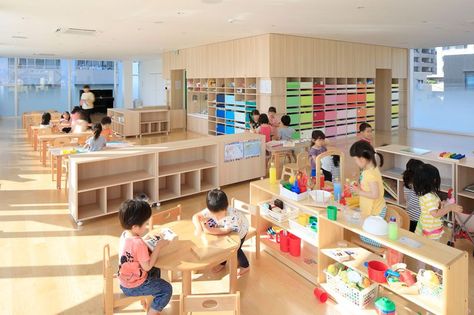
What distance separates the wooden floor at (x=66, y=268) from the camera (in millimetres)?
3055

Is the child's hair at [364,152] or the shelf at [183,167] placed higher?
the child's hair at [364,152]

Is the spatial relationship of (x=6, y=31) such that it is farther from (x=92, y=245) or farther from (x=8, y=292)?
(x=8, y=292)

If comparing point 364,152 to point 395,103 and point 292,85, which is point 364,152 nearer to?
point 292,85

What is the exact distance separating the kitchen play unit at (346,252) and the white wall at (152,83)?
45.3 feet

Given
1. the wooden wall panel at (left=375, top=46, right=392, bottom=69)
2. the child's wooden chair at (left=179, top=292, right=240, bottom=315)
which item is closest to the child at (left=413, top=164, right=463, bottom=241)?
the child's wooden chair at (left=179, top=292, right=240, bottom=315)

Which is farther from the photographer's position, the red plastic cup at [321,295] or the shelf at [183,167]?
the shelf at [183,167]

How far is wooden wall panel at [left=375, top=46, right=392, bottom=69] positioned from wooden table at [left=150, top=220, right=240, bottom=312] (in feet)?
35.6

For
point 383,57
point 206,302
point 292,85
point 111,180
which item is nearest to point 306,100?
point 292,85

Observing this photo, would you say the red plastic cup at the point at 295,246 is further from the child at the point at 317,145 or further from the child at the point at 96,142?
the child at the point at 96,142

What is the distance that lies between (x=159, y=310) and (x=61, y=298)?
1.05m

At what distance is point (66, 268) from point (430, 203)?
3.48 metres

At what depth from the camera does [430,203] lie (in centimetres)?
319

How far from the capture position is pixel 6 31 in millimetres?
8805

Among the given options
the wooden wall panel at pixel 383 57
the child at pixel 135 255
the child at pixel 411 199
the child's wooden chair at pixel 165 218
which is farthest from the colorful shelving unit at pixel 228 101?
the child at pixel 135 255
